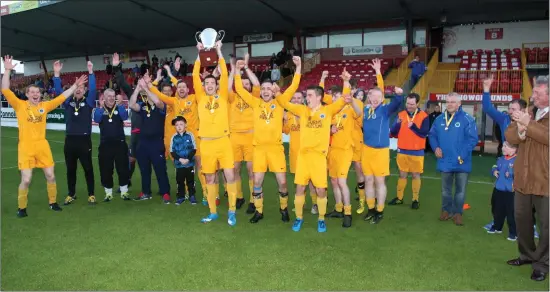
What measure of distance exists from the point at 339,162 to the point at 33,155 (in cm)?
500

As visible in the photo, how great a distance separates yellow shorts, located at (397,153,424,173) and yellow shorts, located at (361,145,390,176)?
120cm

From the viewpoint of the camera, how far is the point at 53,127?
23.8 m

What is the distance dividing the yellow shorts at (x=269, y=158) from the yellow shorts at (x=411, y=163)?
2.45 m

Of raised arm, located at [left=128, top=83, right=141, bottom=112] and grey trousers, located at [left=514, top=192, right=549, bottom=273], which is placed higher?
raised arm, located at [left=128, top=83, right=141, bottom=112]

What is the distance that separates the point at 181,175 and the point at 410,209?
13.7 feet

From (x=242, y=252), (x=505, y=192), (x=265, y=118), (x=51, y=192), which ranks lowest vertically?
(x=242, y=252)

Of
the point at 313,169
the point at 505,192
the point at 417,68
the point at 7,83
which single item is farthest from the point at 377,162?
the point at 417,68

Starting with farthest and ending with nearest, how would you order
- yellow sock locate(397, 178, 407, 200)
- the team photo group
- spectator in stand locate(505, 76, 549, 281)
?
1. yellow sock locate(397, 178, 407, 200)
2. the team photo group
3. spectator in stand locate(505, 76, 549, 281)

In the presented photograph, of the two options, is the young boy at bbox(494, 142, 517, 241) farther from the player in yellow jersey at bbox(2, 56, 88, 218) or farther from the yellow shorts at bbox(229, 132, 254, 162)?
the player in yellow jersey at bbox(2, 56, 88, 218)

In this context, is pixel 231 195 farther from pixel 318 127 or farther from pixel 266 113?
pixel 318 127

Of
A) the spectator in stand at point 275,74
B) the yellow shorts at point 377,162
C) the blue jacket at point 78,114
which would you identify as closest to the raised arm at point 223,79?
the yellow shorts at point 377,162

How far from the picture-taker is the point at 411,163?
7566mm

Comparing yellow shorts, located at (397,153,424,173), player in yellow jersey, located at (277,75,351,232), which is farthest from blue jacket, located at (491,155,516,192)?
player in yellow jersey, located at (277,75,351,232)

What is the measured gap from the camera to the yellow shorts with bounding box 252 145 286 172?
641 centimetres
